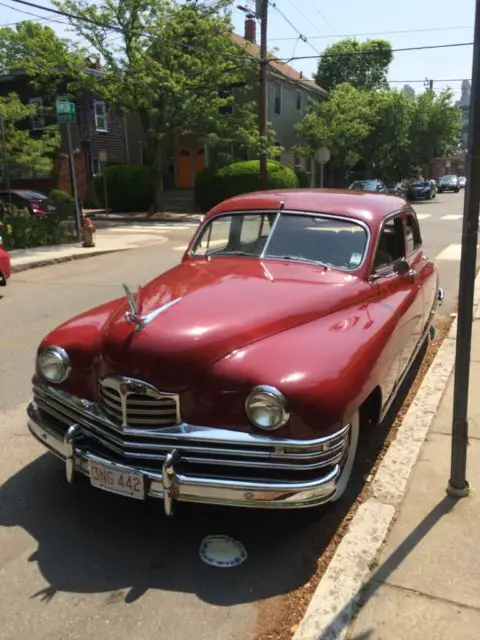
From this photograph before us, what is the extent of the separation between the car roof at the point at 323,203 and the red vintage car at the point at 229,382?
42 cm

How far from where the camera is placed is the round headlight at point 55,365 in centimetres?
330

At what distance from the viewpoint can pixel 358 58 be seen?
184 feet

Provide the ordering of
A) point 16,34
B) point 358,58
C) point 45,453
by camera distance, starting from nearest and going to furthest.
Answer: point 45,453 → point 16,34 → point 358,58

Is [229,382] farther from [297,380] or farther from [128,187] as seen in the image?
[128,187]

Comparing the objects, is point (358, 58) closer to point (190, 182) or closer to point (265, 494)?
point (190, 182)

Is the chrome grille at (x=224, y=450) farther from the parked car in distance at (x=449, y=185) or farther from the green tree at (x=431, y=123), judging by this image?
the parked car in distance at (x=449, y=185)

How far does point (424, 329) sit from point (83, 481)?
3402 millimetres

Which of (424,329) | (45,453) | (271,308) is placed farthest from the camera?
(424,329)

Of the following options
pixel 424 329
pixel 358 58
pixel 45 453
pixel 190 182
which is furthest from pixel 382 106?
pixel 45 453

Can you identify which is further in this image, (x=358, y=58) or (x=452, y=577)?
(x=358, y=58)

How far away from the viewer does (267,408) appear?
8.99 feet

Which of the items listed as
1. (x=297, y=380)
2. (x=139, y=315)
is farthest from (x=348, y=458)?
(x=139, y=315)

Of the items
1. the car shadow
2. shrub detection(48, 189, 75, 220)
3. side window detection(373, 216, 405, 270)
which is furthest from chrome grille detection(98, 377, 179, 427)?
shrub detection(48, 189, 75, 220)

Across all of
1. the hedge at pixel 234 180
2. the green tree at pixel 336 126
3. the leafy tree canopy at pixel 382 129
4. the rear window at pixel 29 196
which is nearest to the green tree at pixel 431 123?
the leafy tree canopy at pixel 382 129
